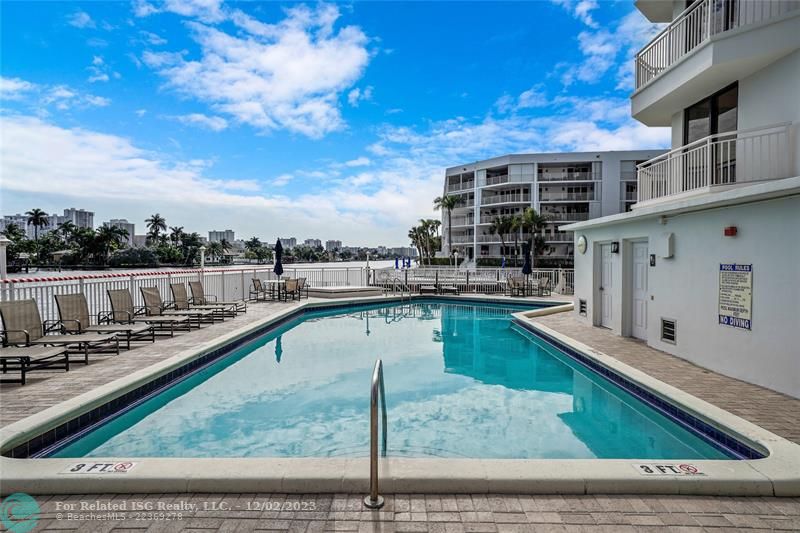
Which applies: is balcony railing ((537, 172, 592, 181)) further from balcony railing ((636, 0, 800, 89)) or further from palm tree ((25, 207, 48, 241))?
palm tree ((25, 207, 48, 241))

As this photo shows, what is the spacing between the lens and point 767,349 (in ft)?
16.6

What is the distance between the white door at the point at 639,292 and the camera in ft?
26.6

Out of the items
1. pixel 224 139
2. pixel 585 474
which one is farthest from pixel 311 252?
pixel 585 474

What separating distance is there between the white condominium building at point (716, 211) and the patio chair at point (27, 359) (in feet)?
29.0

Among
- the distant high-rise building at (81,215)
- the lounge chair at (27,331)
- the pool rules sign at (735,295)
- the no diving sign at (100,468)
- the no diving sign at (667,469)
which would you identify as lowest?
the no diving sign at (667,469)

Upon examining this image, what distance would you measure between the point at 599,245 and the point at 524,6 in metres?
10.2

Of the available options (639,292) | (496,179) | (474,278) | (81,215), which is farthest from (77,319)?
(81,215)

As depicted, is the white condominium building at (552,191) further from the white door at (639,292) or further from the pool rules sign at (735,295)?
the pool rules sign at (735,295)

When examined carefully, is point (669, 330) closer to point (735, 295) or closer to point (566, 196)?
point (735, 295)

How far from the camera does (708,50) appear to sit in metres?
7.14

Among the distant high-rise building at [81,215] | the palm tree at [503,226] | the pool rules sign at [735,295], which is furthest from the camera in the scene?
the distant high-rise building at [81,215]

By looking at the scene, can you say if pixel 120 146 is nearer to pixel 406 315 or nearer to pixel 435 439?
pixel 406 315

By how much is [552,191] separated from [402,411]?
4220cm

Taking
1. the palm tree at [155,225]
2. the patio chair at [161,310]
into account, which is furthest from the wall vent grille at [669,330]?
the palm tree at [155,225]
